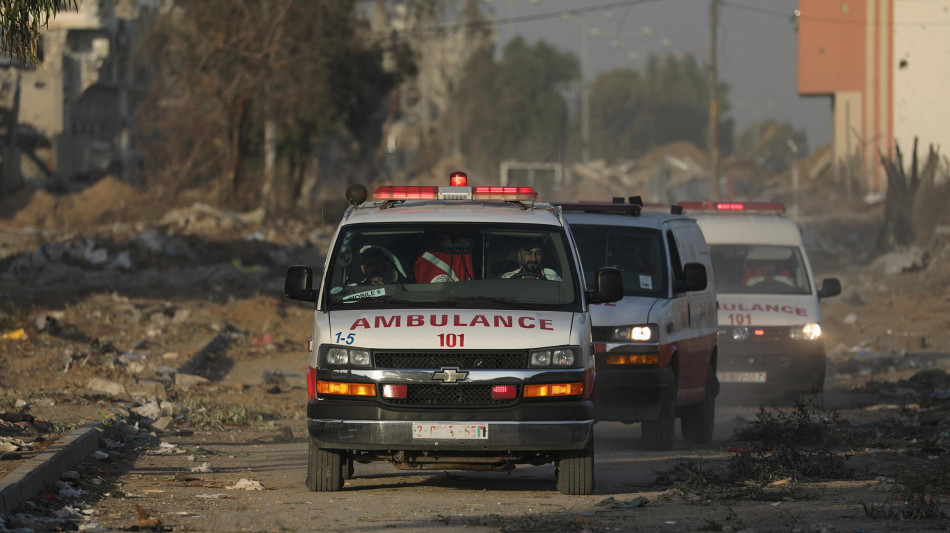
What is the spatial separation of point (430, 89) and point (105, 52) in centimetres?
3221

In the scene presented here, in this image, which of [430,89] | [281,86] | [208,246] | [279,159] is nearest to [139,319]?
[208,246]

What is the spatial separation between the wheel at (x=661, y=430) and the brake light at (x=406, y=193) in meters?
3.16

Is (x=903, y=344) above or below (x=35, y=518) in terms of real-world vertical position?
below

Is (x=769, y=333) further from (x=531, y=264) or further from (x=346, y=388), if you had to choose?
(x=346, y=388)

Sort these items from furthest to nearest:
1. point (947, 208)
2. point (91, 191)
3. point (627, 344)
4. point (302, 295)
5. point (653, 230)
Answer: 1. point (91, 191)
2. point (947, 208)
3. point (653, 230)
4. point (627, 344)
5. point (302, 295)

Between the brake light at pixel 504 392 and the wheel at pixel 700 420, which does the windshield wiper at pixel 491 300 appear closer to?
the brake light at pixel 504 392

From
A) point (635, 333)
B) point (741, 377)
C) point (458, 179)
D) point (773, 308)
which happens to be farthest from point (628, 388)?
point (773, 308)

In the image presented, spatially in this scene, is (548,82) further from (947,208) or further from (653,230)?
(653,230)

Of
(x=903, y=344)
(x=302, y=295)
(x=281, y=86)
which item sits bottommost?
(x=903, y=344)

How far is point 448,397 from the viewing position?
8508 millimetres

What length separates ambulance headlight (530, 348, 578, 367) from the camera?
335 inches

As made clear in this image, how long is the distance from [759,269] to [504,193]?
24.3 ft

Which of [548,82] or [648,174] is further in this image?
[548,82]

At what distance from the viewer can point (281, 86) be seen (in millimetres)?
42625
